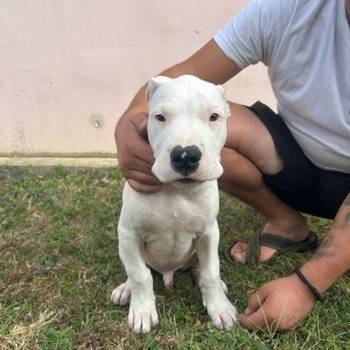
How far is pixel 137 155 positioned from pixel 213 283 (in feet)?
2.10

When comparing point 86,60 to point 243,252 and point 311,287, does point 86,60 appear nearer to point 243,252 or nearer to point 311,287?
point 243,252

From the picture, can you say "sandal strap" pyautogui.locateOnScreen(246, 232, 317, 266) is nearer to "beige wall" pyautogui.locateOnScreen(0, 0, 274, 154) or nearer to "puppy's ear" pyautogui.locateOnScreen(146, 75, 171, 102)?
"puppy's ear" pyautogui.locateOnScreen(146, 75, 171, 102)

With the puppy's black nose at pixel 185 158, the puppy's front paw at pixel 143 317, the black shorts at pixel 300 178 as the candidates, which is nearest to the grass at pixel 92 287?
the puppy's front paw at pixel 143 317

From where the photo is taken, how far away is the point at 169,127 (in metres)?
2.01

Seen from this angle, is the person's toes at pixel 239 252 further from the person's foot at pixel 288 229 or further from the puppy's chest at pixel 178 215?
the puppy's chest at pixel 178 215

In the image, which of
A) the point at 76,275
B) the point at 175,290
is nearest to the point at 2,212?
the point at 76,275

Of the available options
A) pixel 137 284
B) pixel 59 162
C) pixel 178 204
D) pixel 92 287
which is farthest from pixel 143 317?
pixel 59 162

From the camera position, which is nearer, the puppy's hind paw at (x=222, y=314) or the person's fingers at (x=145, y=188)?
the person's fingers at (x=145, y=188)

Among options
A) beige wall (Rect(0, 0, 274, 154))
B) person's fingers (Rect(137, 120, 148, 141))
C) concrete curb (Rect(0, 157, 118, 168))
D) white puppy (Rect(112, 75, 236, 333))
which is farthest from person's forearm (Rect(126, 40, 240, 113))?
concrete curb (Rect(0, 157, 118, 168))

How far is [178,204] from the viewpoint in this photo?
230 cm

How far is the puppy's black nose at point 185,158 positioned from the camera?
1909 millimetres

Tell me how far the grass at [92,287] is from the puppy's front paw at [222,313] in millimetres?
40

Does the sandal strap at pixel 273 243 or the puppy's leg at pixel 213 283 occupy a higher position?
the puppy's leg at pixel 213 283

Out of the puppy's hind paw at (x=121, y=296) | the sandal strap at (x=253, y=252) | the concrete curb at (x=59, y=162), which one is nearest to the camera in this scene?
the puppy's hind paw at (x=121, y=296)
